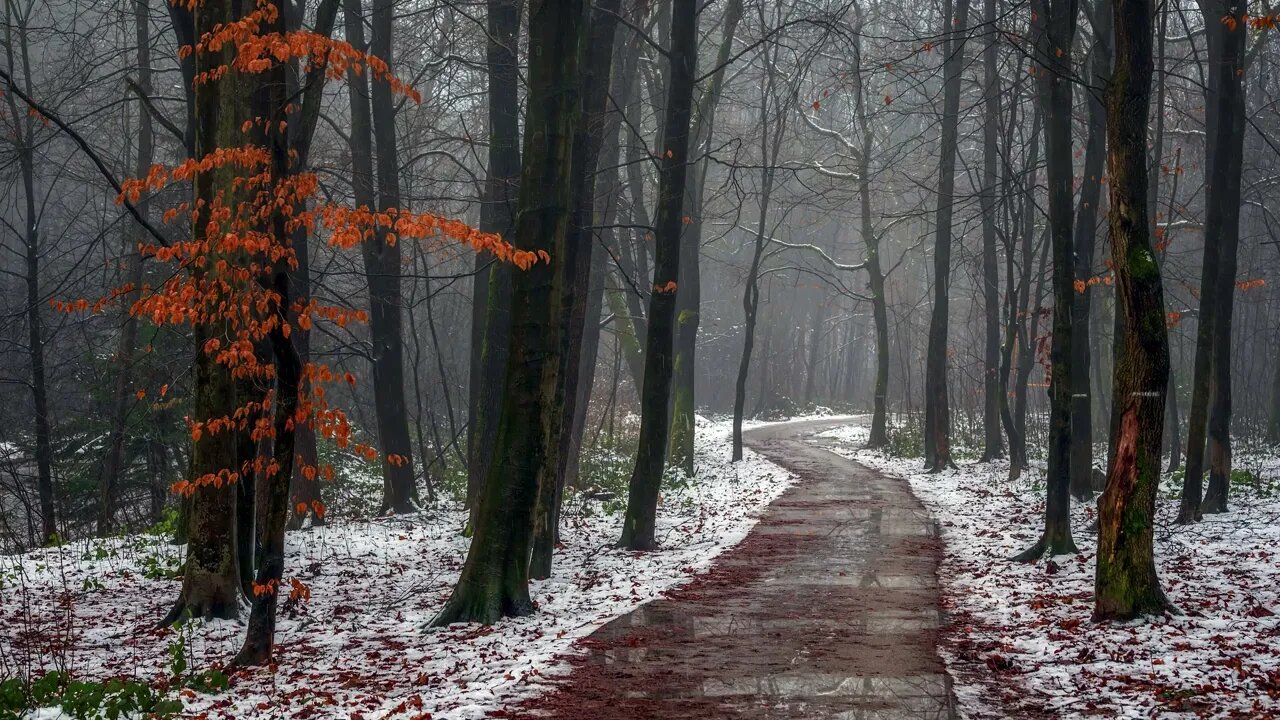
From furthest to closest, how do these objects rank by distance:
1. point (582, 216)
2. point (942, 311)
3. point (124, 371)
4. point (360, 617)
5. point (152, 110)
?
point (942, 311) → point (124, 371) → point (582, 216) → point (360, 617) → point (152, 110)

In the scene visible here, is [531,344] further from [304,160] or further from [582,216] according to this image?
[582,216]

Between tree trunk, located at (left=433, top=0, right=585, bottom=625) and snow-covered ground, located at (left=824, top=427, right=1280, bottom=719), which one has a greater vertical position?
tree trunk, located at (left=433, top=0, right=585, bottom=625)

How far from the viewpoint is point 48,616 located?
30.0ft

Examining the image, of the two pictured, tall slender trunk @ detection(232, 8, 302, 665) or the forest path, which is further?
tall slender trunk @ detection(232, 8, 302, 665)

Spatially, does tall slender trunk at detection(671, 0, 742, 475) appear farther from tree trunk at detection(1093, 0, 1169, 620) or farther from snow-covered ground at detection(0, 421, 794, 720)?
tree trunk at detection(1093, 0, 1169, 620)

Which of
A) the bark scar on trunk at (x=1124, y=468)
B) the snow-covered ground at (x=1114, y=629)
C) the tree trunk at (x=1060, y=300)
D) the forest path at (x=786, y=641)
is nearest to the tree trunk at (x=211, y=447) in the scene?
the forest path at (x=786, y=641)

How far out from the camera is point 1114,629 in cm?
767

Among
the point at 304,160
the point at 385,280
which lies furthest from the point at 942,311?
the point at 304,160

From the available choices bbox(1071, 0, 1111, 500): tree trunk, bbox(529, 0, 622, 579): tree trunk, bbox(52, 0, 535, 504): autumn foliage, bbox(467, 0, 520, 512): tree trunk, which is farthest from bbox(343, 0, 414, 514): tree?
bbox(1071, 0, 1111, 500): tree trunk

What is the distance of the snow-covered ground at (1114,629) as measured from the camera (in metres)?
5.90

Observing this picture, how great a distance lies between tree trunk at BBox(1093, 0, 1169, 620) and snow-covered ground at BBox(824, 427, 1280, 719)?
36cm

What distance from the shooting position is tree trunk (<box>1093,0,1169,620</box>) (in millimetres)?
7844

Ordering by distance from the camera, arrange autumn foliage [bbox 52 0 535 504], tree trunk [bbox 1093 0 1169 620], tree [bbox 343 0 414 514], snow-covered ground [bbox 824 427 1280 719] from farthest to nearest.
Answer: tree [bbox 343 0 414 514] < tree trunk [bbox 1093 0 1169 620] < autumn foliage [bbox 52 0 535 504] < snow-covered ground [bbox 824 427 1280 719]

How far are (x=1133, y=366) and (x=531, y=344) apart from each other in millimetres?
4952
